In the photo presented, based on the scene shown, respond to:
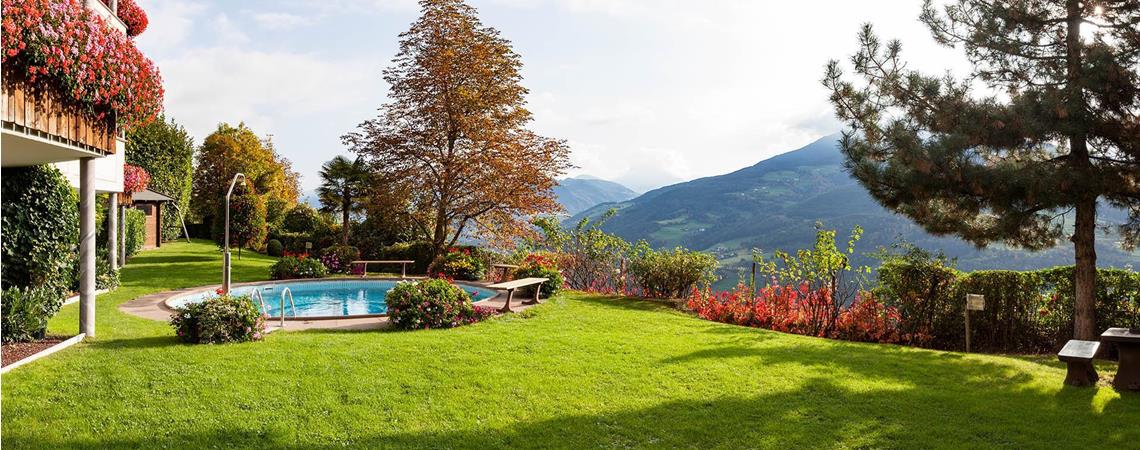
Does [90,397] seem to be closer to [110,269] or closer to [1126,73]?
[110,269]

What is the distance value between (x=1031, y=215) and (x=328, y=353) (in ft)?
31.5

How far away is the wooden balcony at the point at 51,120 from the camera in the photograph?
574 centimetres

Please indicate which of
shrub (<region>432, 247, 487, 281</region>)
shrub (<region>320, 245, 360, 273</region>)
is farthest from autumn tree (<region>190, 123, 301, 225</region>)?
shrub (<region>432, 247, 487, 281</region>)

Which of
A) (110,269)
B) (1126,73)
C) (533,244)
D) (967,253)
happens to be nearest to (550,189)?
(533,244)

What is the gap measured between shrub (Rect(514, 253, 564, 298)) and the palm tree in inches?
398

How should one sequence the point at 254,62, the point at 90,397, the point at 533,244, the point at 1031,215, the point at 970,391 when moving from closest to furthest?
the point at 90,397 → the point at 970,391 → the point at 1031,215 → the point at 254,62 → the point at 533,244

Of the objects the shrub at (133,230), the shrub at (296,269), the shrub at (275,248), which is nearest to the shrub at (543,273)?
the shrub at (296,269)

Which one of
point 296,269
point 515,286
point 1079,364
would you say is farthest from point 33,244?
point 1079,364

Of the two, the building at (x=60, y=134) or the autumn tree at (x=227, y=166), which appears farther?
the autumn tree at (x=227, y=166)

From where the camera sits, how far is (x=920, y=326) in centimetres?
1014

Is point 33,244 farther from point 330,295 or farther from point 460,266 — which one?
point 460,266

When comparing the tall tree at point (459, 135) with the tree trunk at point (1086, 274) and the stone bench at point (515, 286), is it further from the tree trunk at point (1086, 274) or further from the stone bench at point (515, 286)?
the tree trunk at point (1086, 274)

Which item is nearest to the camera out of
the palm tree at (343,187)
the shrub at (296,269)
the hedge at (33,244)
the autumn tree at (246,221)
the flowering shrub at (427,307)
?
the hedge at (33,244)

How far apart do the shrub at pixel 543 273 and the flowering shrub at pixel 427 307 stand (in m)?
3.47
